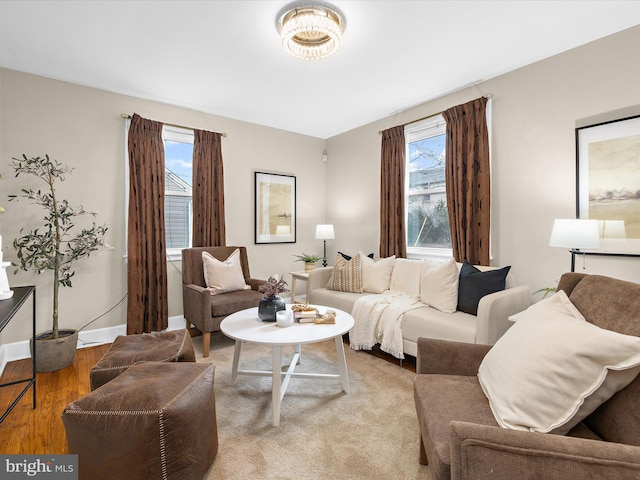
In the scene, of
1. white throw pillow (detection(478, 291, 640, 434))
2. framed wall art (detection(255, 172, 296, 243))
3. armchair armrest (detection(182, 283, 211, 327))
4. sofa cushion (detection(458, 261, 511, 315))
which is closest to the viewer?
white throw pillow (detection(478, 291, 640, 434))

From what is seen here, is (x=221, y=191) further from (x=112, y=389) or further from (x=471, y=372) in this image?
(x=471, y=372)

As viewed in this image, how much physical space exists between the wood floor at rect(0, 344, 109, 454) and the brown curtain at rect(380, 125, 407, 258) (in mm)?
3187

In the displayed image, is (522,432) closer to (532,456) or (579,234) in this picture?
(532,456)

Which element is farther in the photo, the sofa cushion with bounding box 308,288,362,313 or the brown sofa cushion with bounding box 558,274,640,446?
the sofa cushion with bounding box 308,288,362,313

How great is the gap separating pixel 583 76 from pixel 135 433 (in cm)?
366

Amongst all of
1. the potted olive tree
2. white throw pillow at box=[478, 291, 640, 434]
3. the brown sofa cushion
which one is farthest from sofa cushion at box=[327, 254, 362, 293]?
the potted olive tree

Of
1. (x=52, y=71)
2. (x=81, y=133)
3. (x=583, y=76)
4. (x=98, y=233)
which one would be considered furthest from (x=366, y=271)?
(x=52, y=71)

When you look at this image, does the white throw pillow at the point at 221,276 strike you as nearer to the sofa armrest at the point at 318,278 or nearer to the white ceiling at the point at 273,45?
the sofa armrest at the point at 318,278

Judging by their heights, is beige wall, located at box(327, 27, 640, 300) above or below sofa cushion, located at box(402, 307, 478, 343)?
above

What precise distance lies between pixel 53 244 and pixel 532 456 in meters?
3.60

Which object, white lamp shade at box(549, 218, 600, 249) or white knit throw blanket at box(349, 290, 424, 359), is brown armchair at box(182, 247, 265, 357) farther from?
white lamp shade at box(549, 218, 600, 249)

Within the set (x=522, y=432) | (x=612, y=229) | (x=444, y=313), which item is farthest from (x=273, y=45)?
(x=612, y=229)

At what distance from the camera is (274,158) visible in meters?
4.52

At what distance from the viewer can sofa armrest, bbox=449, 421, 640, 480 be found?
765mm
